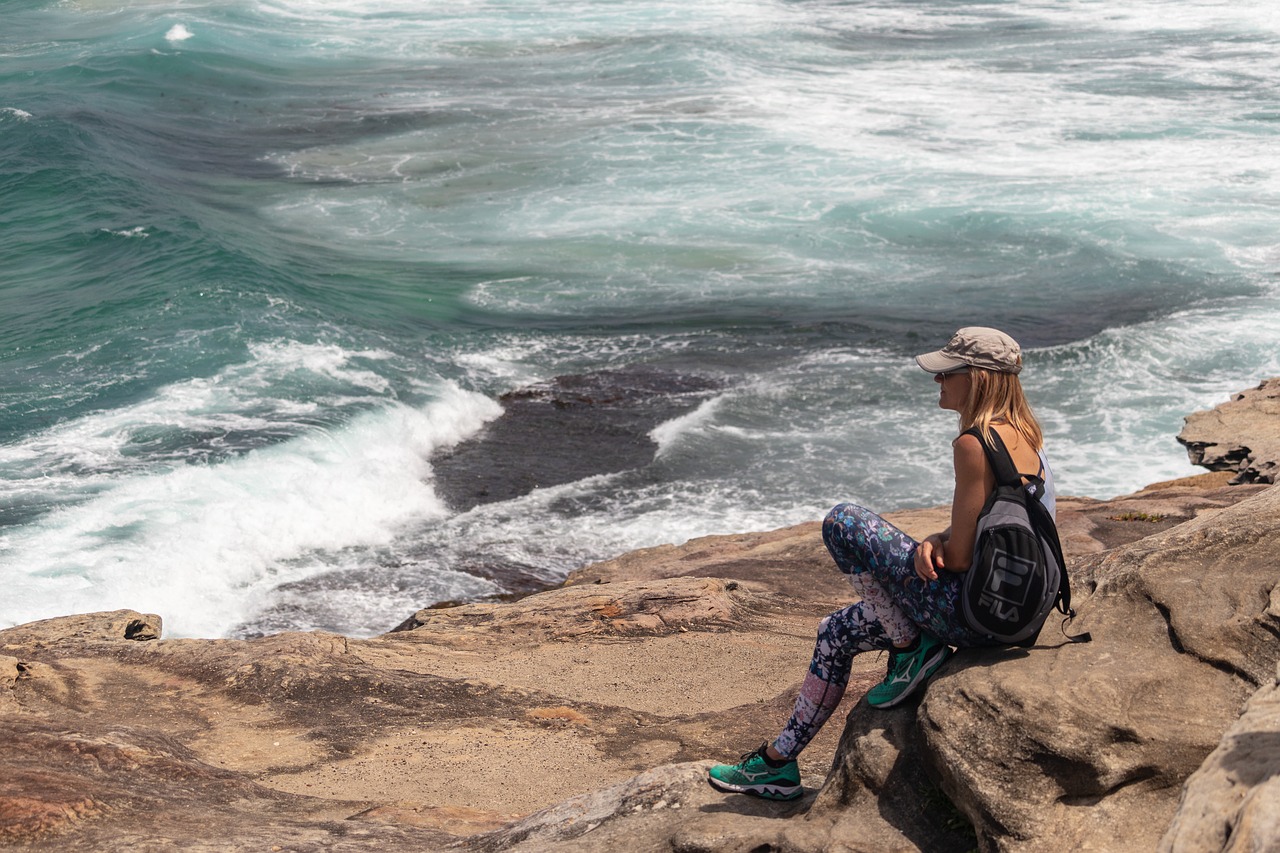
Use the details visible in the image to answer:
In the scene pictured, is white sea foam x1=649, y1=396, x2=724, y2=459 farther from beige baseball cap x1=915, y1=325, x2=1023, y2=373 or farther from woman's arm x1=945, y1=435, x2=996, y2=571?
woman's arm x1=945, y1=435, x2=996, y2=571

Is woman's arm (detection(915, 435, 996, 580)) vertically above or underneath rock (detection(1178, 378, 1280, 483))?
above

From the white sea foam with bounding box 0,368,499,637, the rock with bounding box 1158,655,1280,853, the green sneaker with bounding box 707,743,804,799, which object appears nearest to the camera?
the rock with bounding box 1158,655,1280,853

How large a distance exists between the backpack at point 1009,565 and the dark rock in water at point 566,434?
1031cm

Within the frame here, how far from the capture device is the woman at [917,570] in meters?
4.38

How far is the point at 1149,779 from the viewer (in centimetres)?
397

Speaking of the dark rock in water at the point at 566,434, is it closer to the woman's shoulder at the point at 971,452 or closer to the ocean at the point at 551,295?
the ocean at the point at 551,295

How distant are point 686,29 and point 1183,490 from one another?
36.4 meters

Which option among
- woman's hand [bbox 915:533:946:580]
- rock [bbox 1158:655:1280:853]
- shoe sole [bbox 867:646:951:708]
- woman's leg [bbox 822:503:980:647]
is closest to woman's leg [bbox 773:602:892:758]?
woman's leg [bbox 822:503:980:647]

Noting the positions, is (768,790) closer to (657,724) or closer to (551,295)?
(657,724)

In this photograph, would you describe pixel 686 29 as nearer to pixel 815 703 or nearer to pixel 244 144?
pixel 244 144

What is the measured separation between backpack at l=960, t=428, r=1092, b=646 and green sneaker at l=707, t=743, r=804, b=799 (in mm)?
915

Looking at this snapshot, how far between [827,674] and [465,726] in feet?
9.13

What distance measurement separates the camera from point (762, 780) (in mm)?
4734

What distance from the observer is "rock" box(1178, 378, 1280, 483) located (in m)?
12.2
